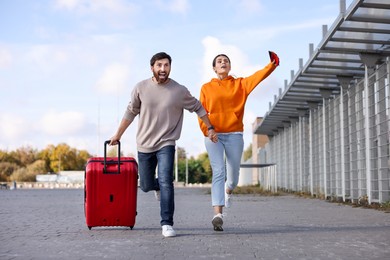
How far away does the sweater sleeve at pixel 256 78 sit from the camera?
8375mm

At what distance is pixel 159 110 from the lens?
7.82 m

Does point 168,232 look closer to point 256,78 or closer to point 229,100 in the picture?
point 229,100

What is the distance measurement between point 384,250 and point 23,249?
321cm

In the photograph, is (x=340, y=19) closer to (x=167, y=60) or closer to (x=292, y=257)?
(x=167, y=60)

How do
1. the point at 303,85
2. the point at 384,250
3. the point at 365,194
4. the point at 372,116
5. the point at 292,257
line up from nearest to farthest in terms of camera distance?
the point at 292,257 → the point at 384,250 → the point at 372,116 → the point at 365,194 → the point at 303,85

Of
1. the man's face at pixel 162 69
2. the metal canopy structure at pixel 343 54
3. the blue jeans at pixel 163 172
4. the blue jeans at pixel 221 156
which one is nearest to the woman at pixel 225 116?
the blue jeans at pixel 221 156

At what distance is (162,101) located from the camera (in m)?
7.82

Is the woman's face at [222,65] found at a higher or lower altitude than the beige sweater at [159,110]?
higher

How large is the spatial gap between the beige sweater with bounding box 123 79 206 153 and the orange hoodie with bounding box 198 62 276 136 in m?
0.43

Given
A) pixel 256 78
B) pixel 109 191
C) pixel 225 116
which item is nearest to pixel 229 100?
pixel 225 116

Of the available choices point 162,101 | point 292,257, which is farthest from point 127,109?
point 292,257

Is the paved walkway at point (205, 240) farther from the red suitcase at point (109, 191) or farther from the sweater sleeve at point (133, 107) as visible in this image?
the sweater sleeve at point (133, 107)

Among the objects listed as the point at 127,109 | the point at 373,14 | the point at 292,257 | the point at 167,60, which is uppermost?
the point at 373,14

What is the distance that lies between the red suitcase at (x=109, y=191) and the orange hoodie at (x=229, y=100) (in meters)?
1.08
